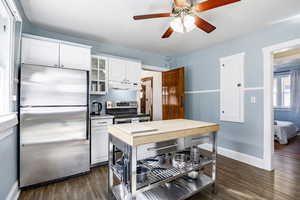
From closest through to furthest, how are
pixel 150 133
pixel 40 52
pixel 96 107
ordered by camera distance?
pixel 150 133, pixel 40 52, pixel 96 107

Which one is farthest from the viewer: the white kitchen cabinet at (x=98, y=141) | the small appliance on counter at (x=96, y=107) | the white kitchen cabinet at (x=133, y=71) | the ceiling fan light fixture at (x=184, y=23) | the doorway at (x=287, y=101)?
the doorway at (x=287, y=101)

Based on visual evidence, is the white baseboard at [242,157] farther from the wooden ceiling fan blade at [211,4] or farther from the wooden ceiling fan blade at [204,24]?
the wooden ceiling fan blade at [211,4]

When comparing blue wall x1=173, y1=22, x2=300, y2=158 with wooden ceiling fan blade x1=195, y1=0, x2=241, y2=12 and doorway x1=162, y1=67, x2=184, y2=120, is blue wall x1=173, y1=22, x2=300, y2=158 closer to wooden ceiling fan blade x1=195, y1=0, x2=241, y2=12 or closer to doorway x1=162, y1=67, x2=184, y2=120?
doorway x1=162, y1=67, x2=184, y2=120

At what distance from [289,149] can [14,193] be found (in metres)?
5.67

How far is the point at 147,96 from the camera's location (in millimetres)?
6254

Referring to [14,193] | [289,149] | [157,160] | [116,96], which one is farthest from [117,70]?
[289,149]

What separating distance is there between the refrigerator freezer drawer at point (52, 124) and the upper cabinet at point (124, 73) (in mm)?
1147

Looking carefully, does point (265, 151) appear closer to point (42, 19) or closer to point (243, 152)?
point (243, 152)

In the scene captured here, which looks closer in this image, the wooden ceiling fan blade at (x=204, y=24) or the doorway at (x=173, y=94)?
the wooden ceiling fan blade at (x=204, y=24)

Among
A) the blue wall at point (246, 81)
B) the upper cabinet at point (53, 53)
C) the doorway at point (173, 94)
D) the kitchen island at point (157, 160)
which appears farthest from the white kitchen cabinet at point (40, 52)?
the blue wall at point (246, 81)

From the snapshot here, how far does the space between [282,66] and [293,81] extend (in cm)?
66

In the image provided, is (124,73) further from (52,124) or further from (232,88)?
(232,88)

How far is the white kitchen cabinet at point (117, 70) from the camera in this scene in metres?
3.32

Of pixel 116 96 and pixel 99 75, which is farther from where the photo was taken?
pixel 116 96
